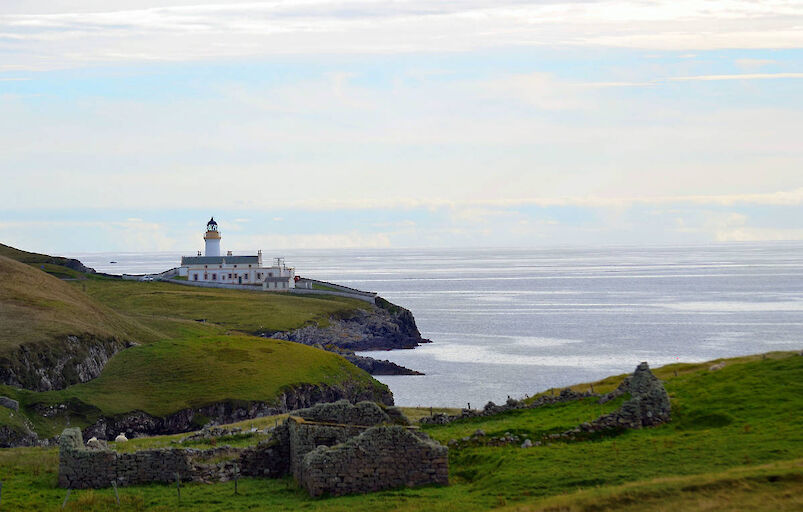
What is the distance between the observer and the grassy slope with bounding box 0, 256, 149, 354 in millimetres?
83875

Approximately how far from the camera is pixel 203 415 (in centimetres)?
7525

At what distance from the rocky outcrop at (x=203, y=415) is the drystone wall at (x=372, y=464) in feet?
140

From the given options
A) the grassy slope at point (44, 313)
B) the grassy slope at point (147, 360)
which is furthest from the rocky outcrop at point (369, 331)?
the grassy slope at point (44, 313)

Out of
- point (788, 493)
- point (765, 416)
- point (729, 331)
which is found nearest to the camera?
point (788, 493)

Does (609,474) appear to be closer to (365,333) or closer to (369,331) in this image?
(365,333)

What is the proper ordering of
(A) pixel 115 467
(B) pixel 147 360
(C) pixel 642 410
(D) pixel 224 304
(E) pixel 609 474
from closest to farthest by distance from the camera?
(E) pixel 609 474, (A) pixel 115 467, (C) pixel 642 410, (B) pixel 147 360, (D) pixel 224 304

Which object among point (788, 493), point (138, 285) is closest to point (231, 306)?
point (138, 285)

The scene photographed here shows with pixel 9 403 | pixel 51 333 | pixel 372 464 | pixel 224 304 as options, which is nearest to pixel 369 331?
pixel 224 304

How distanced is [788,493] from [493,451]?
426 inches

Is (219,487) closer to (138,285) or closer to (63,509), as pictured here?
(63,509)

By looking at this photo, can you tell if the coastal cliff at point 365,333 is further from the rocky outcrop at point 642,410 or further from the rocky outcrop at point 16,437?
the rocky outcrop at point 642,410

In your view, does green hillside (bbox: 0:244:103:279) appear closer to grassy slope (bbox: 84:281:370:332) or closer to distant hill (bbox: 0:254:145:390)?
grassy slope (bbox: 84:281:370:332)

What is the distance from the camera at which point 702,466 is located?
A: 1126 inches

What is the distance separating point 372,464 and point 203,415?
48752 millimetres
